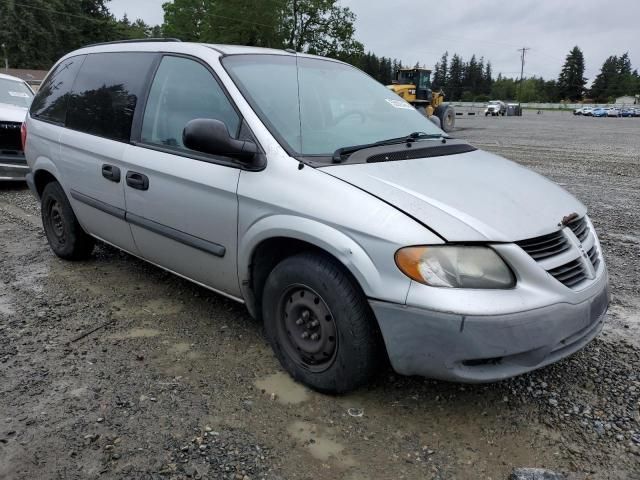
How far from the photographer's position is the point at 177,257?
3443mm

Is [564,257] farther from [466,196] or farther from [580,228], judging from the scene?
[466,196]

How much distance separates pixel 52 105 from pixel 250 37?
50.9m

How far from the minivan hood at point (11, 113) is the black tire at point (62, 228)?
13.2ft

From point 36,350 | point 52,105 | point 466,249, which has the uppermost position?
point 52,105

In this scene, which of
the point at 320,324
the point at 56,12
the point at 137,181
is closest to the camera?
the point at 320,324

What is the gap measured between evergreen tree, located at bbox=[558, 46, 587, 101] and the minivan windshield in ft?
405

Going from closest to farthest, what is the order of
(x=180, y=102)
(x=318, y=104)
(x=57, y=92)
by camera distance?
(x=318, y=104), (x=180, y=102), (x=57, y=92)

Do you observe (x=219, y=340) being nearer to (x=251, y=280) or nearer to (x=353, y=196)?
(x=251, y=280)

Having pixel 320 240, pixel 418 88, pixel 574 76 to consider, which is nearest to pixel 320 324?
pixel 320 240

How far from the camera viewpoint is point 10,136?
8.06 m

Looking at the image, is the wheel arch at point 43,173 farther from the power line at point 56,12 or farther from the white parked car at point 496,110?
the power line at point 56,12

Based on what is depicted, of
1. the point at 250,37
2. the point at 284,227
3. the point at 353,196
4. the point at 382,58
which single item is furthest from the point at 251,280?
the point at 382,58

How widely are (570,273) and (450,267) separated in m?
0.64

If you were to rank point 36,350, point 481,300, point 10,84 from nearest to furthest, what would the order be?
point 481,300 → point 36,350 → point 10,84
